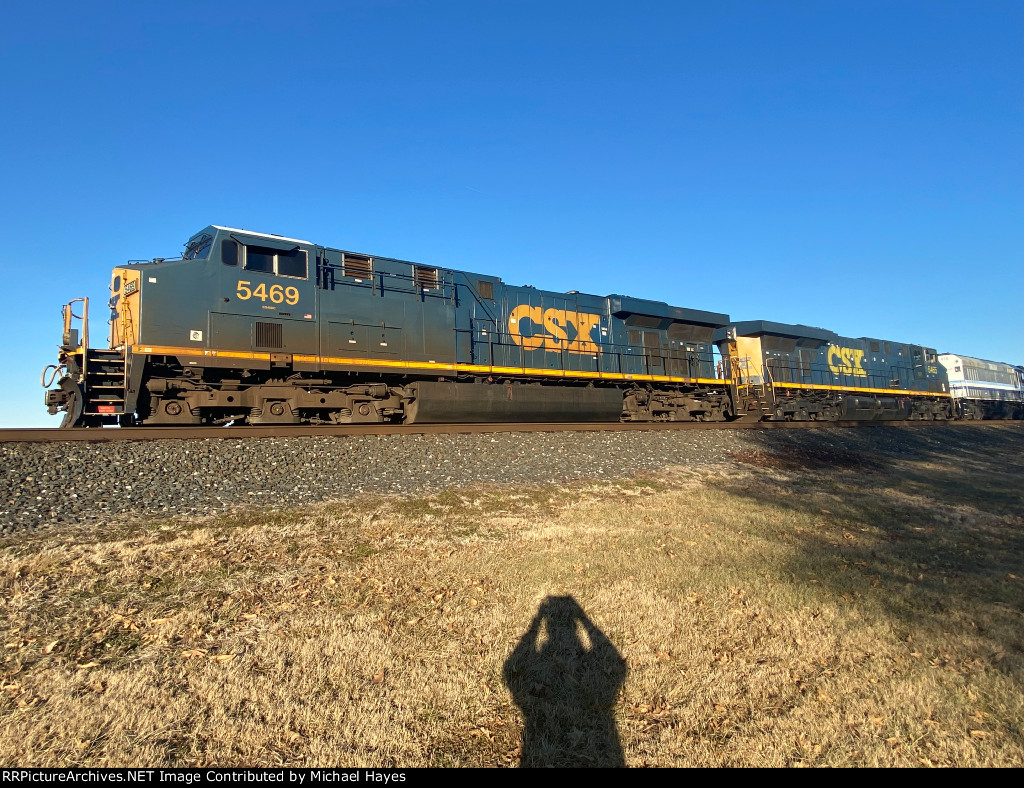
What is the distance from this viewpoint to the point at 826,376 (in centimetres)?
2305

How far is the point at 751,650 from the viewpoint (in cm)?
348

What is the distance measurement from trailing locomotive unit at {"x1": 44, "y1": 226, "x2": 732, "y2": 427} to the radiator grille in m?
0.02

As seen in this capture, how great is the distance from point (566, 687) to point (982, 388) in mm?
37691

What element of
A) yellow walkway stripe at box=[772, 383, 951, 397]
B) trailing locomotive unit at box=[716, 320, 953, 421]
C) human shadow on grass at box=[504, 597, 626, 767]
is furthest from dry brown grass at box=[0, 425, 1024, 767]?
yellow walkway stripe at box=[772, 383, 951, 397]

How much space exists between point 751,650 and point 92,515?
5.94 meters

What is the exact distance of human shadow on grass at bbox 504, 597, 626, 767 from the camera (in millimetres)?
2635

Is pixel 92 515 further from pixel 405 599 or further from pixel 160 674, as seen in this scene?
pixel 405 599

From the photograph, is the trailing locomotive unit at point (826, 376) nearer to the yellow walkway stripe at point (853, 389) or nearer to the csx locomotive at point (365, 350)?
the yellow walkway stripe at point (853, 389)

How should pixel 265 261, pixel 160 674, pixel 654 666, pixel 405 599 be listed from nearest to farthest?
1. pixel 160 674
2. pixel 654 666
3. pixel 405 599
4. pixel 265 261

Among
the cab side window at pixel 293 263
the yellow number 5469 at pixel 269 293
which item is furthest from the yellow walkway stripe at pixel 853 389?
the yellow number 5469 at pixel 269 293

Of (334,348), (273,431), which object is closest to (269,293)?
(334,348)
